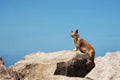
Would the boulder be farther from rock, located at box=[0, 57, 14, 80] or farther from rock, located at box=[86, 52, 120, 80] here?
rock, located at box=[86, 52, 120, 80]

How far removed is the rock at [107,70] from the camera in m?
13.9

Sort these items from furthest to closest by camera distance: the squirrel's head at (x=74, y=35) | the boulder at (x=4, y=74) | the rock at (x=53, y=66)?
the squirrel's head at (x=74, y=35)
the boulder at (x=4, y=74)
the rock at (x=53, y=66)

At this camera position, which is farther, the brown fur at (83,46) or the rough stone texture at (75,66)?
the brown fur at (83,46)

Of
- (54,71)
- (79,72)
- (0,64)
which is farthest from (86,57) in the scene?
(0,64)

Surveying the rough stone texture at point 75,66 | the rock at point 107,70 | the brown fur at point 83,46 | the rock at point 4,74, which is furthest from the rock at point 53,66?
the brown fur at point 83,46

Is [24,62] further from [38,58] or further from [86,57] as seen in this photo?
[86,57]

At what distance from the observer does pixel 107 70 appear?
14.2 meters

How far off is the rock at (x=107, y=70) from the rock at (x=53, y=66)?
7.00 ft

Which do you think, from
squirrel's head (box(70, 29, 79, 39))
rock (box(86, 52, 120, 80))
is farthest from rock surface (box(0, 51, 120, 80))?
squirrel's head (box(70, 29, 79, 39))

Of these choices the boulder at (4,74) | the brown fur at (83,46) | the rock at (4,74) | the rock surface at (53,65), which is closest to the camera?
the rock surface at (53,65)

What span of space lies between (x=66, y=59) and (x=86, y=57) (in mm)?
1513

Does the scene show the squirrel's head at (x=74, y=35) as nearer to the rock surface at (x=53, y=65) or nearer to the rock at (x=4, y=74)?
the rock surface at (x=53, y=65)

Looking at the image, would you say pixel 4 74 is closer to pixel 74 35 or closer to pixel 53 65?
pixel 53 65

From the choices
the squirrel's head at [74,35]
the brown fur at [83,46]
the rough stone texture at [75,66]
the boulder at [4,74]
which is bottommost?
the rough stone texture at [75,66]
